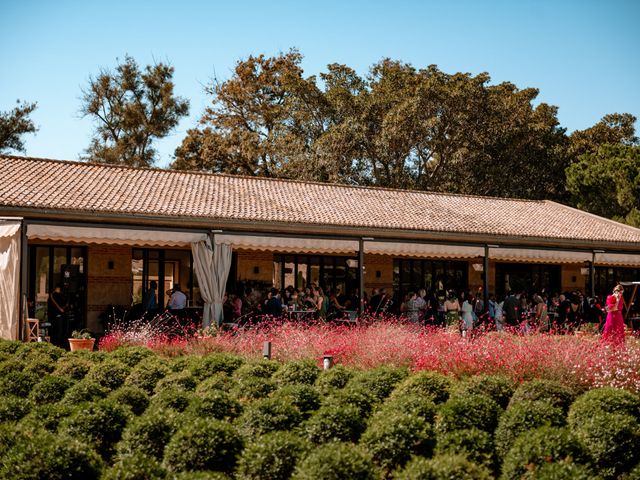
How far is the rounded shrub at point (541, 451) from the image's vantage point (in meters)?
5.56

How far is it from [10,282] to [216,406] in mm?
9749

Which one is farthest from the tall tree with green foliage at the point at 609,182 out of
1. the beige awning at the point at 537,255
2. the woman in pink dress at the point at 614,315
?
the woman in pink dress at the point at 614,315

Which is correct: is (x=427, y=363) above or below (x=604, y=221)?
below

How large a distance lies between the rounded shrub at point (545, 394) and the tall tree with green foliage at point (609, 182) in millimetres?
→ 25300

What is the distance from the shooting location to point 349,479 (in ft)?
17.0

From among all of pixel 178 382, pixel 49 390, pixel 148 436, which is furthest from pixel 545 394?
pixel 49 390

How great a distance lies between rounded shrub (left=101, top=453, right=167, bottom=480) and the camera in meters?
5.50

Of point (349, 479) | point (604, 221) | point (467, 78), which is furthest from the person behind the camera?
point (467, 78)

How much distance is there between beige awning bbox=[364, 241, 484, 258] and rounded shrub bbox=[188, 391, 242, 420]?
1194 centimetres

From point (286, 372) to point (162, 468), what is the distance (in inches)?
147

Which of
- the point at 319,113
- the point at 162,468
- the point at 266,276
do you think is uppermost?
the point at 319,113

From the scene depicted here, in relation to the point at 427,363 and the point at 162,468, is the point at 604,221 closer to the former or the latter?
the point at 427,363

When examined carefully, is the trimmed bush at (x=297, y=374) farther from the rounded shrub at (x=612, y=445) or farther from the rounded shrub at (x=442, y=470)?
the rounded shrub at (x=442, y=470)

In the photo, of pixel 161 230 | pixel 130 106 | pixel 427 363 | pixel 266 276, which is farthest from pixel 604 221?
pixel 130 106
